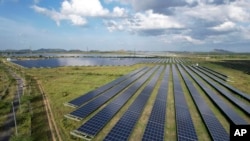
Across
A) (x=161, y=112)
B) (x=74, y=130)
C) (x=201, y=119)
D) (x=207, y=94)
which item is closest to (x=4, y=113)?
(x=74, y=130)

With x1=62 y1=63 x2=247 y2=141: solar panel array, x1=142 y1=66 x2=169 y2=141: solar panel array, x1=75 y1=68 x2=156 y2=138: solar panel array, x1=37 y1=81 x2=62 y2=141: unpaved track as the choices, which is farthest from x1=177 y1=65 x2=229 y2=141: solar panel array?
x1=37 y1=81 x2=62 y2=141: unpaved track

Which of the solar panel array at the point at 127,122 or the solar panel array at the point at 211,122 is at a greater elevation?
the solar panel array at the point at 127,122

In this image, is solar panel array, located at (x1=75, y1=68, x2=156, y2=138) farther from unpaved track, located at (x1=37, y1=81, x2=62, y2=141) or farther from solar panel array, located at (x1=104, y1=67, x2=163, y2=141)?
unpaved track, located at (x1=37, y1=81, x2=62, y2=141)

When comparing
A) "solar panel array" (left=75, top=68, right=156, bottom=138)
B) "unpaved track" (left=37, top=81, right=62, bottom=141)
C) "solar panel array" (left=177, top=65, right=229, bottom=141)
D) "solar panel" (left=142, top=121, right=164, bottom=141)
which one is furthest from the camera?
"unpaved track" (left=37, top=81, right=62, bottom=141)

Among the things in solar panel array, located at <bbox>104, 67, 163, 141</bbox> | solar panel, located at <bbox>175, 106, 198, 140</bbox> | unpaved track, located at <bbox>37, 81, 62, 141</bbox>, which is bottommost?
unpaved track, located at <bbox>37, 81, 62, 141</bbox>

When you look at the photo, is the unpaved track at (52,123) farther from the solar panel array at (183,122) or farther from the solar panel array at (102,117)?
the solar panel array at (183,122)

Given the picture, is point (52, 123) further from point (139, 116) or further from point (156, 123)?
point (156, 123)

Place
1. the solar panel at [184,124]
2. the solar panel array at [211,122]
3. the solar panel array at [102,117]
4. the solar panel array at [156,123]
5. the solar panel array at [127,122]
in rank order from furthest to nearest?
the solar panel array at [102,117], the solar panel at [184,124], the solar panel array at [211,122], the solar panel array at [156,123], the solar panel array at [127,122]

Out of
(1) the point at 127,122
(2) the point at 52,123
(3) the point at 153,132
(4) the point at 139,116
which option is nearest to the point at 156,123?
(3) the point at 153,132

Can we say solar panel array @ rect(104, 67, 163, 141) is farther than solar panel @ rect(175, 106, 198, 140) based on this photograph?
No

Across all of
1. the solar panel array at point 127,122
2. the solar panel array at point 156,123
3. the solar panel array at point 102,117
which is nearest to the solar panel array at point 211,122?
the solar panel array at point 156,123

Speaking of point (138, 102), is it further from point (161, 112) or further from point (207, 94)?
point (207, 94)

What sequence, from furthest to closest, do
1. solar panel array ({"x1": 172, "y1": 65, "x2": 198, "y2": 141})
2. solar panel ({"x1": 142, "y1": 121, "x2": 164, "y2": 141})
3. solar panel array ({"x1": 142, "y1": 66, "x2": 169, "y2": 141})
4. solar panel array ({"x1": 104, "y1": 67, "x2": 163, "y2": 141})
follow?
solar panel array ({"x1": 172, "y1": 65, "x2": 198, "y2": 141}) < solar panel array ({"x1": 142, "y1": 66, "x2": 169, "y2": 141}) < solar panel array ({"x1": 104, "y1": 67, "x2": 163, "y2": 141}) < solar panel ({"x1": 142, "y1": 121, "x2": 164, "y2": 141})
